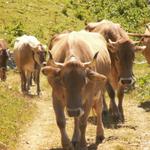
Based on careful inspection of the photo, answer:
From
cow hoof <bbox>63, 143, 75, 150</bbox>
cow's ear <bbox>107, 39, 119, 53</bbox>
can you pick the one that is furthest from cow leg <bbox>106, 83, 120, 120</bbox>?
cow hoof <bbox>63, 143, 75, 150</bbox>

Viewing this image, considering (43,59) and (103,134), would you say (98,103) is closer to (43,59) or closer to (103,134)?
(103,134)

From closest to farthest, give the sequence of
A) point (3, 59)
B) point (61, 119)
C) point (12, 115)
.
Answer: point (61, 119) → point (12, 115) → point (3, 59)

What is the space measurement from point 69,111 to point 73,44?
1.67 m

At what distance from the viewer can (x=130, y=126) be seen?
14828 mm

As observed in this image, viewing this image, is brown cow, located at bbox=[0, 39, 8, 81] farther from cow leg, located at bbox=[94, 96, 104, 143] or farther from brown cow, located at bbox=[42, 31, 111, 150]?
brown cow, located at bbox=[42, 31, 111, 150]

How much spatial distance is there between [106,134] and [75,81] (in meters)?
3.80

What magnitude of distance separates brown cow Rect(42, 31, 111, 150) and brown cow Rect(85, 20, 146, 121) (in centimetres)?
221

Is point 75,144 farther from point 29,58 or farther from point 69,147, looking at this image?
point 29,58

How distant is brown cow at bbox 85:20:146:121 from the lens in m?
14.5

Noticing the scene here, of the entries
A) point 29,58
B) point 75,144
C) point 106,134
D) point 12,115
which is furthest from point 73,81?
point 29,58

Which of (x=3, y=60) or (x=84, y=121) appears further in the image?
(x=3, y=60)

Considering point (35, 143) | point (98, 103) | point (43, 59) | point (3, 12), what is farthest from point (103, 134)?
point (3, 12)

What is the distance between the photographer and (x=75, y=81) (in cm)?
1005

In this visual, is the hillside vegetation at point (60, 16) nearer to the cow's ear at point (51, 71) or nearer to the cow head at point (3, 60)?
the cow head at point (3, 60)
